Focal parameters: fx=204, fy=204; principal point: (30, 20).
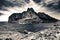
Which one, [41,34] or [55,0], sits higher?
[55,0]

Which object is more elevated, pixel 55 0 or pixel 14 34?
pixel 55 0

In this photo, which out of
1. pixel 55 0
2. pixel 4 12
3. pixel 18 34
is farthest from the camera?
pixel 55 0

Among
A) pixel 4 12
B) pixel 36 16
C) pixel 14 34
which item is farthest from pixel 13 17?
pixel 4 12

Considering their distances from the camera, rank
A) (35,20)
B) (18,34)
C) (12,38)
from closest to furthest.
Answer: (12,38)
(18,34)
(35,20)

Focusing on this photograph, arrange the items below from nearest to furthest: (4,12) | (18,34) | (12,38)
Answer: (12,38)
(18,34)
(4,12)

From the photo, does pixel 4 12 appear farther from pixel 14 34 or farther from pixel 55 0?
pixel 14 34

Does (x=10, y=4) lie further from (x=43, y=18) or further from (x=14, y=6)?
(x=43, y=18)

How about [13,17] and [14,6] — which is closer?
[13,17]

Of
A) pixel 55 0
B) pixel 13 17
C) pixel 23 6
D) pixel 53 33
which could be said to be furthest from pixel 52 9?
pixel 53 33

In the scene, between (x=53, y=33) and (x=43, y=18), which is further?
(x=43, y=18)
